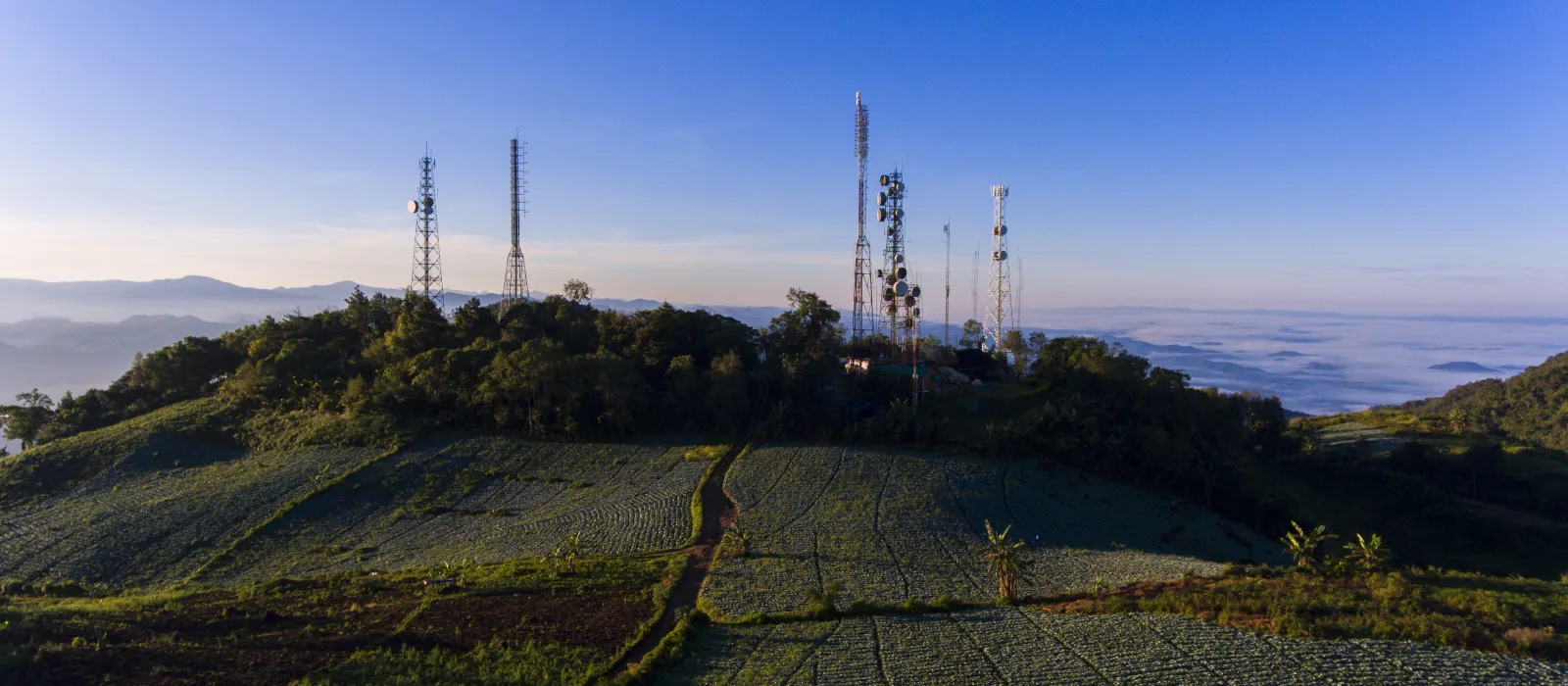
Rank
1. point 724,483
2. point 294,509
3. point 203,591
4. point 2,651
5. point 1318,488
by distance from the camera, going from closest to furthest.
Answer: point 2,651
point 203,591
point 294,509
point 724,483
point 1318,488

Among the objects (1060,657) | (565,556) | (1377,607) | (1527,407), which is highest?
(1377,607)

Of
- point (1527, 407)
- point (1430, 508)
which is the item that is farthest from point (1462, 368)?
point (1430, 508)

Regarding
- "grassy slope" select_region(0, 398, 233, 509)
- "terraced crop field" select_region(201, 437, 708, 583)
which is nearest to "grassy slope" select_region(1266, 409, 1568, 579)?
"terraced crop field" select_region(201, 437, 708, 583)

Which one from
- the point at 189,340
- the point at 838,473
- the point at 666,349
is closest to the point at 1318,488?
the point at 838,473

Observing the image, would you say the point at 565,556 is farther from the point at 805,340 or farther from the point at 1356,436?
the point at 1356,436

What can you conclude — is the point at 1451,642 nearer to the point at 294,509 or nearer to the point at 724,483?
the point at 724,483

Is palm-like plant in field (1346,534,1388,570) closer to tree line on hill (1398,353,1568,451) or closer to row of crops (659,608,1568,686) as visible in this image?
row of crops (659,608,1568,686)
